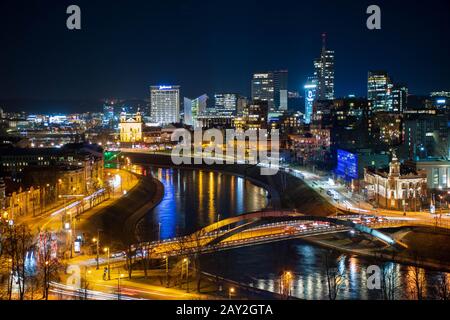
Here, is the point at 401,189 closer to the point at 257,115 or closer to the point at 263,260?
the point at 263,260

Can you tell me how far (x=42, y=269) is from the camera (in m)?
7.52

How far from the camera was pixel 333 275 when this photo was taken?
7.92m

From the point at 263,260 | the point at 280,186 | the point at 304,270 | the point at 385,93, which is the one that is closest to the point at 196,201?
the point at 280,186

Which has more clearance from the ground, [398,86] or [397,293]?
[398,86]

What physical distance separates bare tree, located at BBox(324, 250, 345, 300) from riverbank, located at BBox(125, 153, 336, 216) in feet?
10.5

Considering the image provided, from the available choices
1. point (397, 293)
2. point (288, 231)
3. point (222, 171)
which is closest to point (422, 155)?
point (222, 171)

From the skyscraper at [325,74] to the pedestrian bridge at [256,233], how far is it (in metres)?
42.1

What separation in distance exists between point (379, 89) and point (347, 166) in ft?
72.1

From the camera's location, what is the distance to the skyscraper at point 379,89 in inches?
1554

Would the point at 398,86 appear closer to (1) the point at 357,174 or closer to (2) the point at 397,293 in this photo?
(1) the point at 357,174

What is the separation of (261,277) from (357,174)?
10.6 m

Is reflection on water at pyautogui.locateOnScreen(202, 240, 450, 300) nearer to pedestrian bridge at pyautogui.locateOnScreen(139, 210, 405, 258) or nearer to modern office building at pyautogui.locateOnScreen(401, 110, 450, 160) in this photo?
pedestrian bridge at pyautogui.locateOnScreen(139, 210, 405, 258)

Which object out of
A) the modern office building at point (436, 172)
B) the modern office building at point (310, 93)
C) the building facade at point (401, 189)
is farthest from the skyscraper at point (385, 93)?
the building facade at point (401, 189)

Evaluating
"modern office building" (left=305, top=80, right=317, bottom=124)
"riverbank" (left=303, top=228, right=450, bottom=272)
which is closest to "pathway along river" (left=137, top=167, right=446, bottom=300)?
"riverbank" (left=303, top=228, right=450, bottom=272)
